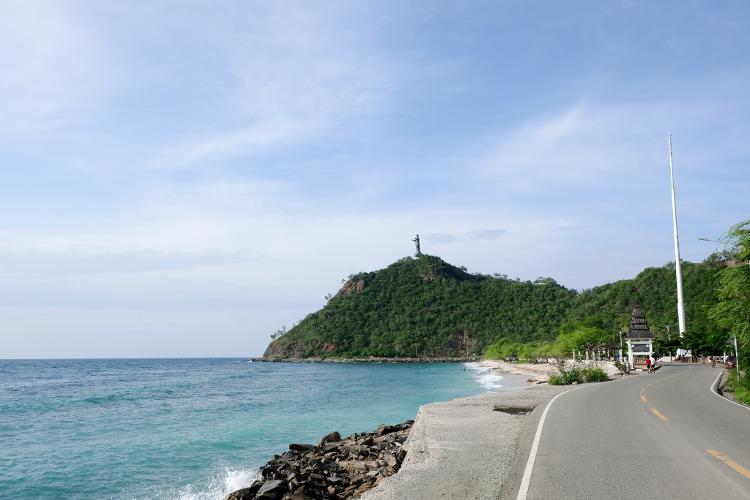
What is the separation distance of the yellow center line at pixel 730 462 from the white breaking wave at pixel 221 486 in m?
13.0

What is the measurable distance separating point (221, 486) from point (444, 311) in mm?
160971

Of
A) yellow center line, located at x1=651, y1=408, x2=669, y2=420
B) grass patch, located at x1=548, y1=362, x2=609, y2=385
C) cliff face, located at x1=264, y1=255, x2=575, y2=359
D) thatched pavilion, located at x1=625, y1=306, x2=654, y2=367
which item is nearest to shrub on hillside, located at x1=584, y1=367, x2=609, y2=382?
grass patch, located at x1=548, y1=362, x2=609, y2=385

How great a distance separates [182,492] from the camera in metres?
18.9

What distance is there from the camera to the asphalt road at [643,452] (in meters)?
8.69

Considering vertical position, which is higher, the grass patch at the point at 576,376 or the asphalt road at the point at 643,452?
the asphalt road at the point at 643,452

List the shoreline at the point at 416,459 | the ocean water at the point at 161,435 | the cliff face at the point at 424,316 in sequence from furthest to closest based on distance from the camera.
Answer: the cliff face at the point at 424,316
the ocean water at the point at 161,435
the shoreline at the point at 416,459

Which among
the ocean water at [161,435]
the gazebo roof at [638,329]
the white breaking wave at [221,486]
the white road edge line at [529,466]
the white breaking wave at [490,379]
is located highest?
the gazebo roof at [638,329]

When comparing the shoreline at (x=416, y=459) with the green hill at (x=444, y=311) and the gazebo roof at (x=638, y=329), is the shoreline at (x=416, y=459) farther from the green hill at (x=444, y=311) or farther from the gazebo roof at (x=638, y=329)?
the green hill at (x=444, y=311)

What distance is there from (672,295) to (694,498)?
138605 mm

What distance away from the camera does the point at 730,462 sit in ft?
34.1

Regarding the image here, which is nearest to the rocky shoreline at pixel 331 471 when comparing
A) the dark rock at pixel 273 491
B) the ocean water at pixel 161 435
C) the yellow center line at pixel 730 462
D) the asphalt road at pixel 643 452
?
the dark rock at pixel 273 491

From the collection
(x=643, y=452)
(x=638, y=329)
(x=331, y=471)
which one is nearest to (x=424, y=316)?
(x=638, y=329)

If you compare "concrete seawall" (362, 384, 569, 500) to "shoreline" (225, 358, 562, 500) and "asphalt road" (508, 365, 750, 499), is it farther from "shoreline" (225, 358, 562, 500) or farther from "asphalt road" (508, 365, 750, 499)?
"asphalt road" (508, 365, 750, 499)

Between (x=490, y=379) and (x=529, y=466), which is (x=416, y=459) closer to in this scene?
(x=529, y=466)
